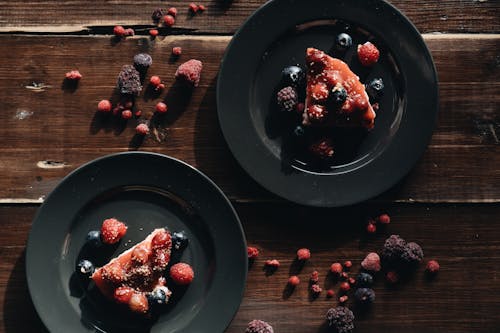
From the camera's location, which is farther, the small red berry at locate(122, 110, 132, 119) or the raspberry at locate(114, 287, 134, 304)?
the small red berry at locate(122, 110, 132, 119)

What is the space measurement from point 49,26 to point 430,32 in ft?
4.54

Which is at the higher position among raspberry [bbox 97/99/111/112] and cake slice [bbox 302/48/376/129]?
cake slice [bbox 302/48/376/129]

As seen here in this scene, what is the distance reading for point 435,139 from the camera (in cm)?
271

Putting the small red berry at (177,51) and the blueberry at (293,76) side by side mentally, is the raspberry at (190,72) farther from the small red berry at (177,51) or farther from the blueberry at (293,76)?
the blueberry at (293,76)

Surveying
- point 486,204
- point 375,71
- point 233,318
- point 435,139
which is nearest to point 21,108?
point 233,318

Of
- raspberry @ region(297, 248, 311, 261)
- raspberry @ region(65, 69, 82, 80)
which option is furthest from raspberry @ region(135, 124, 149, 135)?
raspberry @ region(297, 248, 311, 261)

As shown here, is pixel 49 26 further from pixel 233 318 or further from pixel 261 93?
pixel 233 318

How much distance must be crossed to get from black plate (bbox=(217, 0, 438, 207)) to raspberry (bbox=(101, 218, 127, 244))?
18.9 inches

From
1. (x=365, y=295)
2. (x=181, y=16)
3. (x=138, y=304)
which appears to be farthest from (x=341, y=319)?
(x=181, y=16)

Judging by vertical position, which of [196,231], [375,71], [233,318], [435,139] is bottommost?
[233,318]

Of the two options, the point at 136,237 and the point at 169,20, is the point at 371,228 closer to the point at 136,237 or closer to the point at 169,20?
the point at 136,237

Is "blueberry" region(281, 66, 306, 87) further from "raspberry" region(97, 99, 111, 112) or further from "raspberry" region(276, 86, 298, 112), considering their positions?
"raspberry" region(97, 99, 111, 112)

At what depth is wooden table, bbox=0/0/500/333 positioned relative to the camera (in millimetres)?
2652

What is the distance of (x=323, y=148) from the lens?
8.52ft
